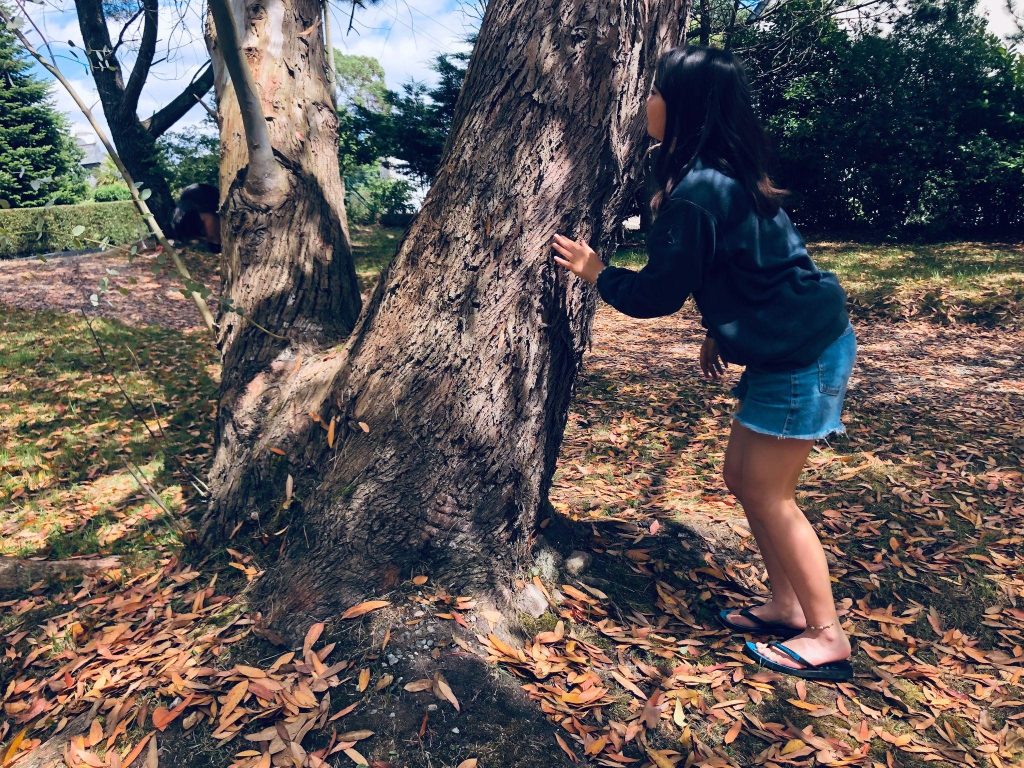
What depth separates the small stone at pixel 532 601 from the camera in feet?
8.14

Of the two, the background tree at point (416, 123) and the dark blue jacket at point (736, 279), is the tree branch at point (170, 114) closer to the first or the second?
the background tree at point (416, 123)

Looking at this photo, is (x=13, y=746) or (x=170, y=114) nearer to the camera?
(x=13, y=746)

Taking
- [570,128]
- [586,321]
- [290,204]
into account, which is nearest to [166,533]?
[290,204]

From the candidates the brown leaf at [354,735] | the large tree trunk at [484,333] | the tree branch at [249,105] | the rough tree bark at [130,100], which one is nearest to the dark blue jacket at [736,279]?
the large tree trunk at [484,333]

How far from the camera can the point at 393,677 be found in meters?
2.11

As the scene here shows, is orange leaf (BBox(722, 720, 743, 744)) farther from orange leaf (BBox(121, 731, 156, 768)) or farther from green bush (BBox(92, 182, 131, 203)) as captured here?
green bush (BBox(92, 182, 131, 203))

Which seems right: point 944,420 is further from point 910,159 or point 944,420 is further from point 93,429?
point 910,159

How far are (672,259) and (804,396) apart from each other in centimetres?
56

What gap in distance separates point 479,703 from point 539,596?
21.4 inches

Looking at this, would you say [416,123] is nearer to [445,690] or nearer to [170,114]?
[170,114]

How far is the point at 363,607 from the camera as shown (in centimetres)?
231

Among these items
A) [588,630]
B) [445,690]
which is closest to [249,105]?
[445,690]

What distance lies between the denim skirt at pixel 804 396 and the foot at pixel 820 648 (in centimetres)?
71

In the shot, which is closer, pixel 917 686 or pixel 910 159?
pixel 917 686
